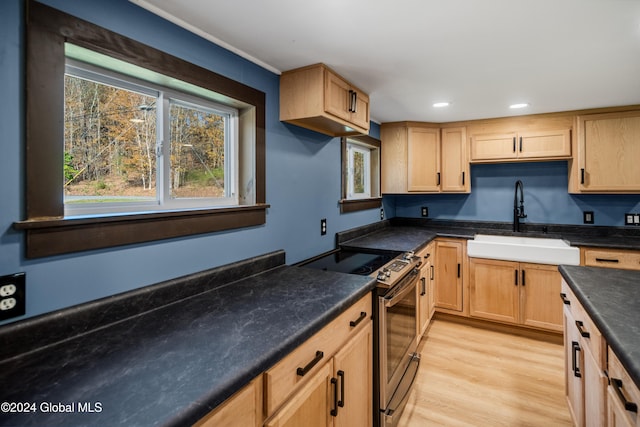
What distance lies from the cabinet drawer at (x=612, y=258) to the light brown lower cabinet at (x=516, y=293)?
279mm

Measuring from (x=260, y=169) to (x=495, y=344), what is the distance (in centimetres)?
262

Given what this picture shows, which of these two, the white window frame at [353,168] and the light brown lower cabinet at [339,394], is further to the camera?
the white window frame at [353,168]

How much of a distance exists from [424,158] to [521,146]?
0.94 m

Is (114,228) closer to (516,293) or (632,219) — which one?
(516,293)

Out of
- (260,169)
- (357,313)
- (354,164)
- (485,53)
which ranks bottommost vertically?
(357,313)

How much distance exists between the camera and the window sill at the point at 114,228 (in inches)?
38.3

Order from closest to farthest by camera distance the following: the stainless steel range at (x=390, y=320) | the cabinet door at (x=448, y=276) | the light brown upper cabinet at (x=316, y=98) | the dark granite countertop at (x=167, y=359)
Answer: the dark granite countertop at (x=167, y=359)
the stainless steel range at (x=390, y=320)
the light brown upper cabinet at (x=316, y=98)
the cabinet door at (x=448, y=276)

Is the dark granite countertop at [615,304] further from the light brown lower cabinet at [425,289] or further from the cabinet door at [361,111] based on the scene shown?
the cabinet door at [361,111]

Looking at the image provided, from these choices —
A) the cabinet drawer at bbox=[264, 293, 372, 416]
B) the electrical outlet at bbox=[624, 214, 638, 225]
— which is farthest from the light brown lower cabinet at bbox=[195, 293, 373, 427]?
the electrical outlet at bbox=[624, 214, 638, 225]

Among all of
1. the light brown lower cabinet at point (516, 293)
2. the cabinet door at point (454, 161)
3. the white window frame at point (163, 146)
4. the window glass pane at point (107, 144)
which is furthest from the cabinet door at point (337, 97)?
the light brown lower cabinet at point (516, 293)

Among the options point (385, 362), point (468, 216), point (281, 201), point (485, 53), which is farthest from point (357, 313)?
point (468, 216)

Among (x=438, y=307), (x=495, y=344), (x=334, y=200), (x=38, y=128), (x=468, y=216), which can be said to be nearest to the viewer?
(x=38, y=128)

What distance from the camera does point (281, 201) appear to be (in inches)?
78.4

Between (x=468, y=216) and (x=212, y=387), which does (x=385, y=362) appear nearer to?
(x=212, y=387)
